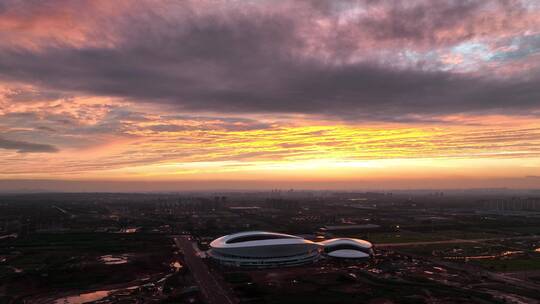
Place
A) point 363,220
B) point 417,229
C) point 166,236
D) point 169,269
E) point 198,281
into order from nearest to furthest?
point 198,281 → point 169,269 → point 166,236 → point 417,229 → point 363,220

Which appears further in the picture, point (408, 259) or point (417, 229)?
point (417, 229)

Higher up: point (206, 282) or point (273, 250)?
point (273, 250)

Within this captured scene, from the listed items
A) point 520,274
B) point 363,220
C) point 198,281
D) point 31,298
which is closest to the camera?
point 31,298

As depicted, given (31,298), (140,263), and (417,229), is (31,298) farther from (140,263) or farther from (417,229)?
(417,229)

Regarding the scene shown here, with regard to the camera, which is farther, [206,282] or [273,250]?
[273,250]

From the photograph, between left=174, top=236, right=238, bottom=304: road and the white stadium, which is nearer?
left=174, top=236, right=238, bottom=304: road

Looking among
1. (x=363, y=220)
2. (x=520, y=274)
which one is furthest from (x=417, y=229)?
(x=520, y=274)
